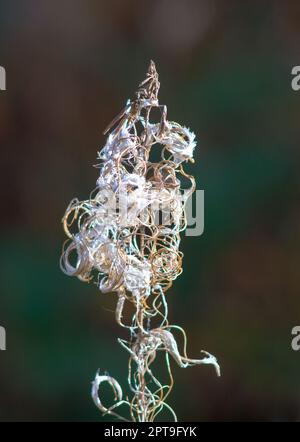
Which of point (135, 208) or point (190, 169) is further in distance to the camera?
point (190, 169)

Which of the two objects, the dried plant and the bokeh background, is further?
the bokeh background

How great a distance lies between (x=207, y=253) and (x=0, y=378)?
636 mm

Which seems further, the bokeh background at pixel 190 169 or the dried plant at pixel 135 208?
the bokeh background at pixel 190 169

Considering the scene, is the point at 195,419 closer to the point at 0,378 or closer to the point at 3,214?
the point at 0,378

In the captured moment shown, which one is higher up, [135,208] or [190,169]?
[190,169]

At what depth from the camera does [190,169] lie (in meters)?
1.43

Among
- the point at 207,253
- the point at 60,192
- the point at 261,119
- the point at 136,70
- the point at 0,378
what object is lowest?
the point at 0,378

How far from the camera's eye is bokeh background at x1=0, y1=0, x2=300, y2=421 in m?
1.43

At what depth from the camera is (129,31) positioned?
143cm

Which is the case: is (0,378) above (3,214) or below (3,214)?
below

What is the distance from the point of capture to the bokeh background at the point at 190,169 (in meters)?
1.43
